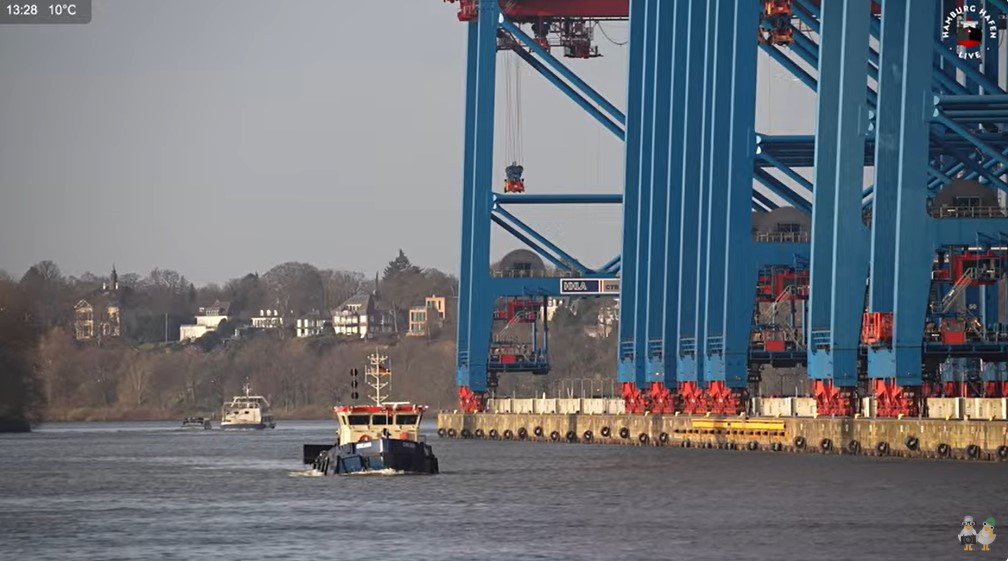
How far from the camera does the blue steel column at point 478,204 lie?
14588 cm

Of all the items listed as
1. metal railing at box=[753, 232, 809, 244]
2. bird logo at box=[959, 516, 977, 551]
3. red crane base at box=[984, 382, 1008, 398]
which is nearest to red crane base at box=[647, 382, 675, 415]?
metal railing at box=[753, 232, 809, 244]

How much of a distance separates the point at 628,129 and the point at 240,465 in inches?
Result: 1119

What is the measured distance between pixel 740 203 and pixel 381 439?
25398 millimetres

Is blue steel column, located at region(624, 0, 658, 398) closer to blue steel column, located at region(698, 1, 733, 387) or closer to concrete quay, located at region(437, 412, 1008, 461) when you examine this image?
concrete quay, located at region(437, 412, 1008, 461)

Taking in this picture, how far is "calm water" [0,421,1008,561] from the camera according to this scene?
65.4 meters

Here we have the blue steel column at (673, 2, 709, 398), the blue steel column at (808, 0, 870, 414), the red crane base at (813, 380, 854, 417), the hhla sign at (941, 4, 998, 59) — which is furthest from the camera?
the blue steel column at (673, 2, 709, 398)

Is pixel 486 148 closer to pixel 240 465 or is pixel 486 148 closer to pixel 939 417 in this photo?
pixel 240 465

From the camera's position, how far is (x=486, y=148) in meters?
149

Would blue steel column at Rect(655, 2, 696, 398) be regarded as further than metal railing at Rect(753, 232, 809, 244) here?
Yes

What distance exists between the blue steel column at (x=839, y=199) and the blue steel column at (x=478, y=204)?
4269 cm

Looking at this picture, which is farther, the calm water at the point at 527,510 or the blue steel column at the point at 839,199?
the blue steel column at the point at 839,199

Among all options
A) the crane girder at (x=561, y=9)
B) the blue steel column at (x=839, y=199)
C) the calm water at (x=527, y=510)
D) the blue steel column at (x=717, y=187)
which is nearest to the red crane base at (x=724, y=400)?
the blue steel column at (x=717, y=187)

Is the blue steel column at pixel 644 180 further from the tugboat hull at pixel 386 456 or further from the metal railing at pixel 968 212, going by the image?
the tugboat hull at pixel 386 456

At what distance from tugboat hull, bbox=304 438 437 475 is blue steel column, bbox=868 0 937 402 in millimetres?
16666
